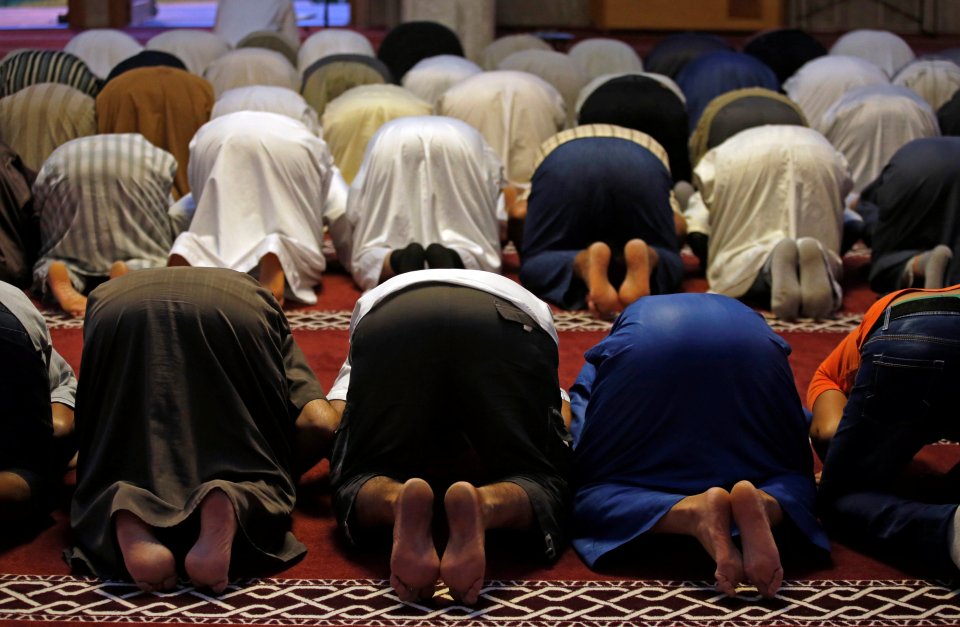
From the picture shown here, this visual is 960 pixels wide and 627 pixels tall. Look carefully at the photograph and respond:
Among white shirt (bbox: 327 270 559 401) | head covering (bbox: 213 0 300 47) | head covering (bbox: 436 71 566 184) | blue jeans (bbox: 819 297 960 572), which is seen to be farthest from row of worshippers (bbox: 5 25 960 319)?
head covering (bbox: 213 0 300 47)

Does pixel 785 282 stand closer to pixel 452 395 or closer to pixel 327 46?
pixel 452 395

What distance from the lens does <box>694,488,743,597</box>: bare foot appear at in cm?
255

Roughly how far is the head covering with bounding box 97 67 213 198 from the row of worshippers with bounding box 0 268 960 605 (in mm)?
2925

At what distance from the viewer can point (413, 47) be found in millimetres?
7660

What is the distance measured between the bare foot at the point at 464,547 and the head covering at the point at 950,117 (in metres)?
4.39

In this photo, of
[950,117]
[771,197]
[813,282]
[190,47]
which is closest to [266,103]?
[771,197]

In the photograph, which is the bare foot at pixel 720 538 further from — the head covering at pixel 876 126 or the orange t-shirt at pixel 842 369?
the head covering at pixel 876 126

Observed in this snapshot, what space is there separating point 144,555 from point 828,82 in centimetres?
504

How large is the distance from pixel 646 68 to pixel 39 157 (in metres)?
3.46

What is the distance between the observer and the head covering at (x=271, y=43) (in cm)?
767

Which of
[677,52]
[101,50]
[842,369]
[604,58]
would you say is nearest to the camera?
[842,369]

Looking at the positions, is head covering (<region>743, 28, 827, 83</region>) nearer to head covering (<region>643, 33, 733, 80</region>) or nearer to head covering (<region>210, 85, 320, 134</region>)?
head covering (<region>643, 33, 733, 80</region>)

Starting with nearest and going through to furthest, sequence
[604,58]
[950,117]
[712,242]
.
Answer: [712,242]
[950,117]
[604,58]

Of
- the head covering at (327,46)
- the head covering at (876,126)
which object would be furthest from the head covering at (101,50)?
the head covering at (876,126)
